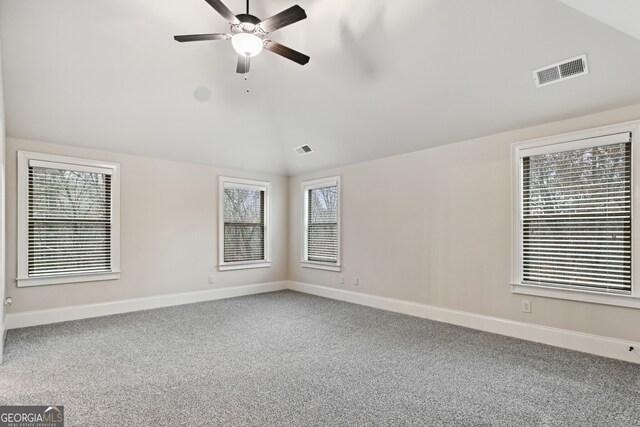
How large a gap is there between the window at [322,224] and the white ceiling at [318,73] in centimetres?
112

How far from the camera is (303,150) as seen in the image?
19.7ft

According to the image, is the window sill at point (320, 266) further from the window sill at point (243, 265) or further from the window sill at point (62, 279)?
the window sill at point (62, 279)

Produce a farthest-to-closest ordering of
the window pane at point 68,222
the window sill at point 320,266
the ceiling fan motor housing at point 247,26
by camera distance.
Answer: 1. the window sill at point 320,266
2. the window pane at point 68,222
3. the ceiling fan motor housing at point 247,26

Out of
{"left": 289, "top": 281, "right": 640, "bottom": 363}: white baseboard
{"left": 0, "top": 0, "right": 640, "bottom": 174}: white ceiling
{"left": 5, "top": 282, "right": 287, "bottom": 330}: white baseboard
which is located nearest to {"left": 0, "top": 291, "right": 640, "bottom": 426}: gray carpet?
{"left": 289, "top": 281, "right": 640, "bottom": 363}: white baseboard

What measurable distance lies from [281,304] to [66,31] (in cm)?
425

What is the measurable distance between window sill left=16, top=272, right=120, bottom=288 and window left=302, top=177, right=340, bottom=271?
313 cm

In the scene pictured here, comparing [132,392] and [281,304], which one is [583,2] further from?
[281,304]

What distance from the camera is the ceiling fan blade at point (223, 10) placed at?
265 centimetres

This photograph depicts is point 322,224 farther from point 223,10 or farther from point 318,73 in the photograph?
point 223,10

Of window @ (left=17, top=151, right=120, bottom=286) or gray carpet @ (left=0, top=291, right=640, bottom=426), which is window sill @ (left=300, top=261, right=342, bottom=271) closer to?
gray carpet @ (left=0, top=291, right=640, bottom=426)

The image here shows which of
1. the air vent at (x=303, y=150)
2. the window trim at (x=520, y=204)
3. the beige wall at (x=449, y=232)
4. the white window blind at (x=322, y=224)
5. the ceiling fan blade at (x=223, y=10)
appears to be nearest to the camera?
the ceiling fan blade at (x=223, y=10)

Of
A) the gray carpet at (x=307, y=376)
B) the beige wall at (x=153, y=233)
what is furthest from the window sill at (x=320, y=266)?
the gray carpet at (x=307, y=376)

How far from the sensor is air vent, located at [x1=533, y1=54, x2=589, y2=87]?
3.11m

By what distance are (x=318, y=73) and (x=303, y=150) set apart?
182 cm
